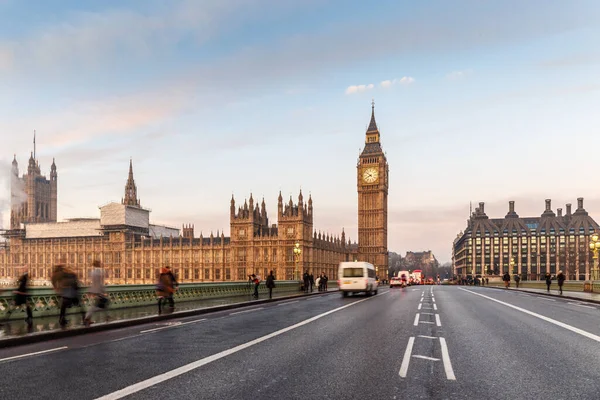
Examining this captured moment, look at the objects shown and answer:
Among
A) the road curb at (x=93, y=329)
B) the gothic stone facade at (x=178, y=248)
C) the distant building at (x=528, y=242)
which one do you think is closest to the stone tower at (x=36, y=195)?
the gothic stone facade at (x=178, y=248)

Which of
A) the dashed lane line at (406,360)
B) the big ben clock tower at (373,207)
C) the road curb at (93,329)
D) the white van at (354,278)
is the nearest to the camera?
the dashed lane line at (406,360)

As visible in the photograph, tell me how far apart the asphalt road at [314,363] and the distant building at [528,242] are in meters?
159

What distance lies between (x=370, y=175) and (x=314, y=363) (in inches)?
5212

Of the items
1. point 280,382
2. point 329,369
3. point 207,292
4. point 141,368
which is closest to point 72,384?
point 141,368

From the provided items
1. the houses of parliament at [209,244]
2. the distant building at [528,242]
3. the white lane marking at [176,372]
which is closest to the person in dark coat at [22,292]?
the white lane marking at [176,372]

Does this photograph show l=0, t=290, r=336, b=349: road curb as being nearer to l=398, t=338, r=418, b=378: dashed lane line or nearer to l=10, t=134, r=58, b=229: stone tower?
l=398, t=338, r=418, b=378: dashed lane line

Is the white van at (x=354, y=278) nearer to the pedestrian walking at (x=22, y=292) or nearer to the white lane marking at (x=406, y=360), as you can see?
the white lane marking at (x=406, y=360)

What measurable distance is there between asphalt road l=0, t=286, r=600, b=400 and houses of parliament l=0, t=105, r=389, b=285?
240 feet

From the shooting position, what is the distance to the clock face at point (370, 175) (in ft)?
460

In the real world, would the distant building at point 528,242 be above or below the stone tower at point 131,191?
below

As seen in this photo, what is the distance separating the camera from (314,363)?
32.8 ft

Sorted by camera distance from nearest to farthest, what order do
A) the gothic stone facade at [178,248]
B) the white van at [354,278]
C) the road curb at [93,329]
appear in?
the road curb at [93,329] < the white van at [354,278] < the gothic stone facade at [178,248]

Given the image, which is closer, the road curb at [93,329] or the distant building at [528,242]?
the road curb at [93,329]

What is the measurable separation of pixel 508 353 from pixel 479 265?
7032 inches
